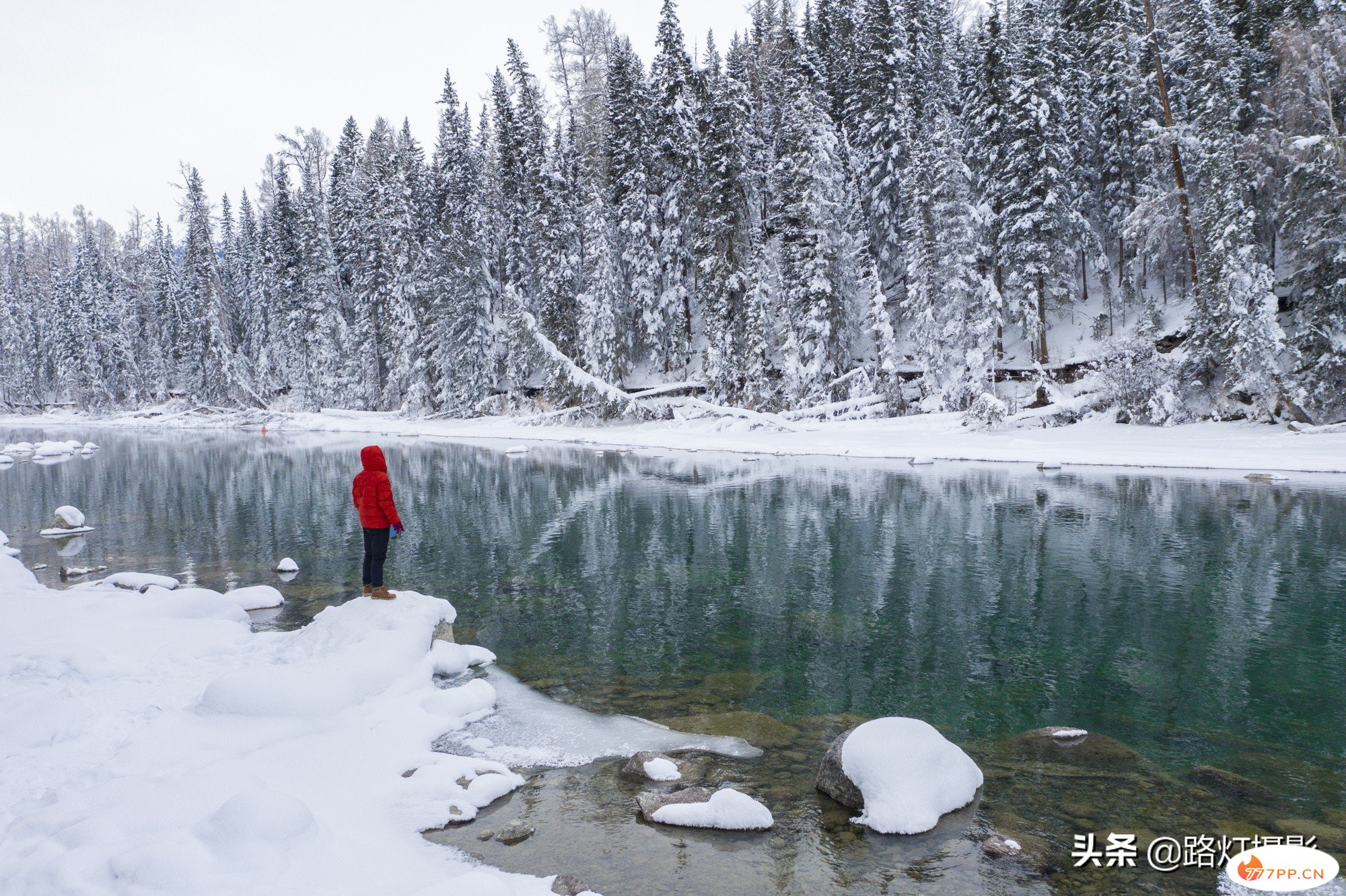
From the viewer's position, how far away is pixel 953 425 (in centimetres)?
3278

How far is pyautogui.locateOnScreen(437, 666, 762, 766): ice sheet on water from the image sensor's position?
268 inches

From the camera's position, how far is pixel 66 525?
1884 cm

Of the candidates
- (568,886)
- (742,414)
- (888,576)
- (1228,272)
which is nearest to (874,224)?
(742,414)

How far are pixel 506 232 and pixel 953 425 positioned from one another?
32.4 meters

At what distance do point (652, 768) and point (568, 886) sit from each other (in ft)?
6.13

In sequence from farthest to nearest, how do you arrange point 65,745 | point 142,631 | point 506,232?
point 506,232, point 142,631, point 65,745

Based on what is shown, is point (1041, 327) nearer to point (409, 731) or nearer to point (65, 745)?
point (409, 731)

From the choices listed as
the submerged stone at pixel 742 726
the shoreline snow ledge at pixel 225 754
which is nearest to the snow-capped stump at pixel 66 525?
the shoreline snow ledge at pixel 225 754

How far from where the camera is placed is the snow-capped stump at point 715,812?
5527 mm

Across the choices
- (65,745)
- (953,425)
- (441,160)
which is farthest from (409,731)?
(441,160)

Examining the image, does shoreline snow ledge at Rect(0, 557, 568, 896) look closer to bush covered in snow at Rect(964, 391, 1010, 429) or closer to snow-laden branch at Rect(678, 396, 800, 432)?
bush covered in snow at Rect(964, 391, 1010, 429)

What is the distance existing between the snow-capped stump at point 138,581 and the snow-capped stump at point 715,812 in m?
10.6

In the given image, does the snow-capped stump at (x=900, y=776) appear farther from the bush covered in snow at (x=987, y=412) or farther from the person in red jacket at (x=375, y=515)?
the bush covered in snow at (x=987, y=412)

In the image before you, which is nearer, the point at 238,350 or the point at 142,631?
the point at 142,631
